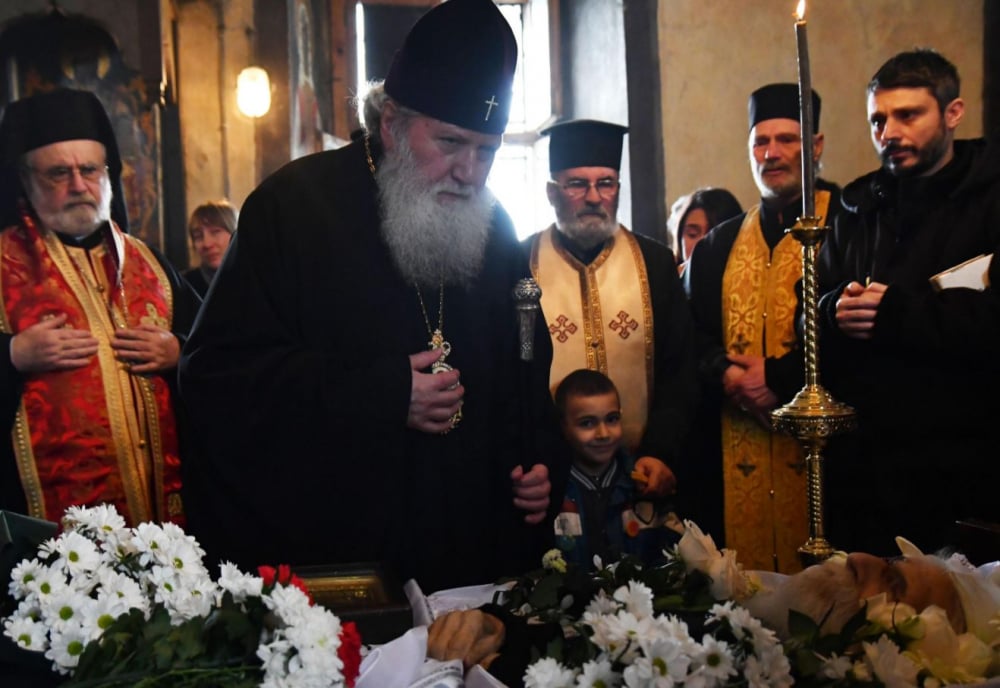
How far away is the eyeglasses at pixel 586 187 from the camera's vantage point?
3.87 metres

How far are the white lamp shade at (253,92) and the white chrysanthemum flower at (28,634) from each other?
7.67 metres

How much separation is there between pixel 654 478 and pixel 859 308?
812mm

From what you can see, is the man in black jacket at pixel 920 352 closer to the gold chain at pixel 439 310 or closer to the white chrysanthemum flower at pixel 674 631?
the gold chain at pixel 439 310

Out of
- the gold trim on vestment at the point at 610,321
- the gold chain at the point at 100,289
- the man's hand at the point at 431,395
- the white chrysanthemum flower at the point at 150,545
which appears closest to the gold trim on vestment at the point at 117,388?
the gold chain at the point at 100,289

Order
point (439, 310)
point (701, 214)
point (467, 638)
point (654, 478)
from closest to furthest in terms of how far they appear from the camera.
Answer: point (467, 638)
point (439, 310)
point (654, 478)
point (701, 214)

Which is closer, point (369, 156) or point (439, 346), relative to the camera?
point (439, 346)

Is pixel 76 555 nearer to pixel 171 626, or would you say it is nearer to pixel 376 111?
pixel 171 626

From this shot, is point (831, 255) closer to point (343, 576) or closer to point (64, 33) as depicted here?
point (343, 576)

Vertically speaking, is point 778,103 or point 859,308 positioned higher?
point 778,103

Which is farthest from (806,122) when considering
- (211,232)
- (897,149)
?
(211,232)

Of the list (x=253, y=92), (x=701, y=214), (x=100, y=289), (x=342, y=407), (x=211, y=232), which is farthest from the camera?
(x=253, y=92)

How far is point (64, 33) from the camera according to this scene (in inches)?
285

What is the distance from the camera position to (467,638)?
A: 1.58 meters

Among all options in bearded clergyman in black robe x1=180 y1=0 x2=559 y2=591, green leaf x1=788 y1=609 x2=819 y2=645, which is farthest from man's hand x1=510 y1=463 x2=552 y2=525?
green leaf x1=788 y1=609 x2=819 y2=645
